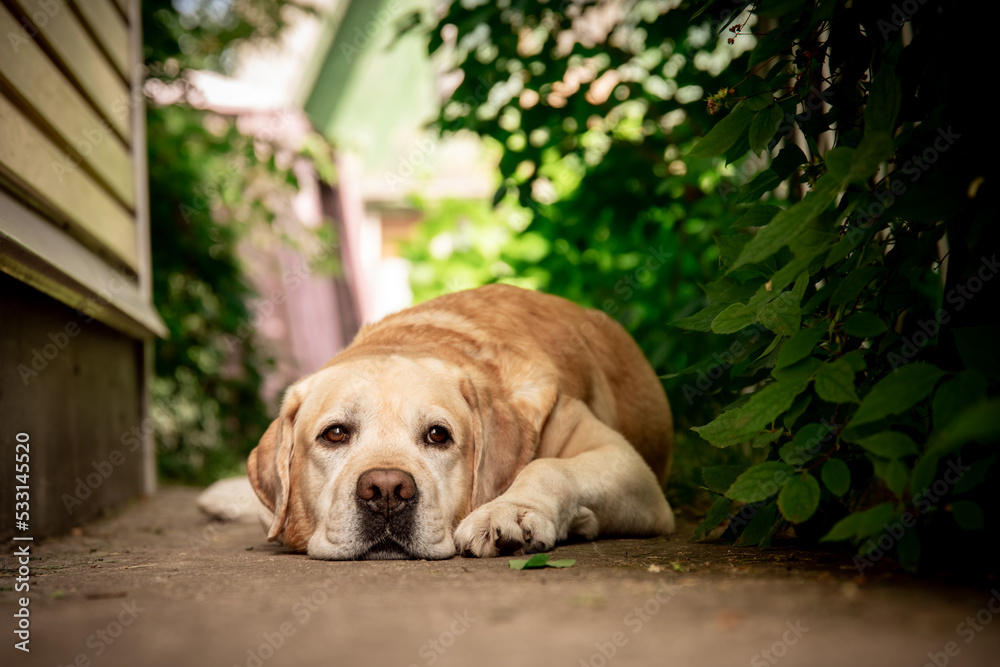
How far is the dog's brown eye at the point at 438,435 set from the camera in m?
2.75

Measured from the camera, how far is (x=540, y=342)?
3.51 meters

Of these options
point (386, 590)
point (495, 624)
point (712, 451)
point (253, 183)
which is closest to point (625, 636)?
point (495, 624)

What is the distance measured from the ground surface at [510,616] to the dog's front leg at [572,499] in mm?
234

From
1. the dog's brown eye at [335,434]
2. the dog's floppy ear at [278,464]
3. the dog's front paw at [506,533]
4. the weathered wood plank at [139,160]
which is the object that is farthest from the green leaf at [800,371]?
the weathered wood plank at [139,160]

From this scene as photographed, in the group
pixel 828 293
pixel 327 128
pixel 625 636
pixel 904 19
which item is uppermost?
pixel 327 128

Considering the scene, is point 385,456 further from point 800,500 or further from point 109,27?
point 109,27

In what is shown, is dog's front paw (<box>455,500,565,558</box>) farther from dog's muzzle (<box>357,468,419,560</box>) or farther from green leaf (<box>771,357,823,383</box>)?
green leaf (<box>771,357,823,383</box>)

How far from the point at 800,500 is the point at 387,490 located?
121 cm

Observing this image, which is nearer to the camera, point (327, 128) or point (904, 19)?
point (904, 19)

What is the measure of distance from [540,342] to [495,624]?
2.18 meters

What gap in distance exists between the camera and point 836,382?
1.73 meters

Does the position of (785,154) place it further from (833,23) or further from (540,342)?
(540,342)

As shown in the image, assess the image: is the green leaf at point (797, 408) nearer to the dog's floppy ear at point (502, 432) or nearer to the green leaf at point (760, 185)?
the green leaf at point (760, 185)

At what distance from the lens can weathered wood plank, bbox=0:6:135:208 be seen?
319 centimetres
